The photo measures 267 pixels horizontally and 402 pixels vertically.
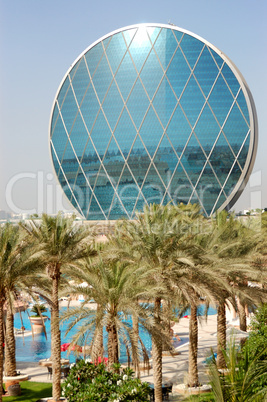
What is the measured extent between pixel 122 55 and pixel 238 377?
6915 cm

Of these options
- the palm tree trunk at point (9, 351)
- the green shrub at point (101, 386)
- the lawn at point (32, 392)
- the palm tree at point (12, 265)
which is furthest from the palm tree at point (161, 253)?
the palm tree trunk at point (9, 351)

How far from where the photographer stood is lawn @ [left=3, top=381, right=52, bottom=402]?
825 inches

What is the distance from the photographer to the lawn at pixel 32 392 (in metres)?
21.0

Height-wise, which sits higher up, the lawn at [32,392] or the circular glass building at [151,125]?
the circular glass building at [151,125]

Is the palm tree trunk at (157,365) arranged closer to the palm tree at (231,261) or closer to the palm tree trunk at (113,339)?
the palm tree trunk at (113,339)

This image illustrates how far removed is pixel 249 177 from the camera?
69312mm

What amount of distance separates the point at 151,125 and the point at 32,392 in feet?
173

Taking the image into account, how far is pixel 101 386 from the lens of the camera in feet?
47.0

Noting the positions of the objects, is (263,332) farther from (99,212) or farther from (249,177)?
(99,212)

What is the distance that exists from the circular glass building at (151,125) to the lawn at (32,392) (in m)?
48.5

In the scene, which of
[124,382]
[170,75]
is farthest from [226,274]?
[170,75]

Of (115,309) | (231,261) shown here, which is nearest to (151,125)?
(231,261)

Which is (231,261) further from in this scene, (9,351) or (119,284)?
(9,351)

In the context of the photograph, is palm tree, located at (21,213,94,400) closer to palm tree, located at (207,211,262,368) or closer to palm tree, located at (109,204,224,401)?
palm tree, located at (109,204,224,401)
